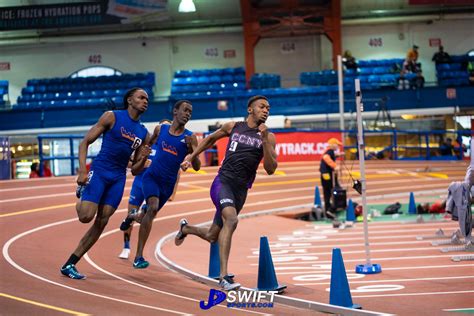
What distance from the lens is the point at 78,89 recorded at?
A: 3922cm

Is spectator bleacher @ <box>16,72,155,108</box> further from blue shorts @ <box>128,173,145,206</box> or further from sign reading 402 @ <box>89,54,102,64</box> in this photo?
blue shorts @ <box>128,173,145,206</box>

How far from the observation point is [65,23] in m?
36.8

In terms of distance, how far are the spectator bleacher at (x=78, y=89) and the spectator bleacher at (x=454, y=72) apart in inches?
536

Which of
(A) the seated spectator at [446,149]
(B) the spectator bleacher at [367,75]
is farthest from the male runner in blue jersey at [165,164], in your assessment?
(B) the spectator bleacher at [367,75]

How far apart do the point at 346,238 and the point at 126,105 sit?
6.48 m

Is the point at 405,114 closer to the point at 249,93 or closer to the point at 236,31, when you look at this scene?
the point at 249,93

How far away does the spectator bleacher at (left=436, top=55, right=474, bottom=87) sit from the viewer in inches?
1437

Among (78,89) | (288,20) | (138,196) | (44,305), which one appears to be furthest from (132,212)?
(78,89)

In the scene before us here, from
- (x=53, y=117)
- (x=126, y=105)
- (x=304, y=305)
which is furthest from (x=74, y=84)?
(x=304, y=305)

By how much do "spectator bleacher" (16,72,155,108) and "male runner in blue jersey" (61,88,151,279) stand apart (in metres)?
27.6

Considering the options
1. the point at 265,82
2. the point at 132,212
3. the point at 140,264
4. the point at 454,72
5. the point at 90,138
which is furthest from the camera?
the point at 454,72

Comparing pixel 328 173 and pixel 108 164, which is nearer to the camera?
pixel 108 164

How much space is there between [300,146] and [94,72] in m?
16.5

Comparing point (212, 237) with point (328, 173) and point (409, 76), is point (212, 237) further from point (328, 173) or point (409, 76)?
point (409, 76)
